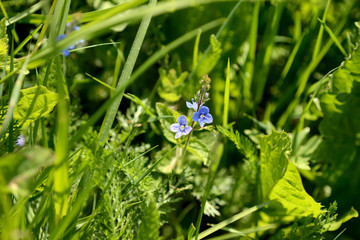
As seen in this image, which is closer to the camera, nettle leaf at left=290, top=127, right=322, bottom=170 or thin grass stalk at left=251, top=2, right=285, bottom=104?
nettle leaf at left=290, top=127, right=322, bottom=170

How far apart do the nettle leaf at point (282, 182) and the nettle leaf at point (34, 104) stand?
0.95 meters

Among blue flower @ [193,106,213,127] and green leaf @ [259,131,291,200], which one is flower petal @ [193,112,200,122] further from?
→ green leaf @ [259,131,291,200]

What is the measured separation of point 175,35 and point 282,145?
1.15 m

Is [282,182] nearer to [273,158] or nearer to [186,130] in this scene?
[273,158]

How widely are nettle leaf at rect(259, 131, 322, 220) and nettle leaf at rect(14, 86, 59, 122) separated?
95cm

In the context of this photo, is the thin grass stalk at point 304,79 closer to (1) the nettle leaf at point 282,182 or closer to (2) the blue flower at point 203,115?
(1) the nettle leaf at point 282,182

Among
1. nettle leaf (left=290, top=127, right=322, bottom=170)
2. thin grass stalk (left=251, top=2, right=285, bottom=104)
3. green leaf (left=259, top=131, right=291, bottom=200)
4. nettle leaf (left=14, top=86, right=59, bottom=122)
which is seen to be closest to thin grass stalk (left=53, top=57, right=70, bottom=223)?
nettle leaf (left=14, top=86, right=59, bottom=122)

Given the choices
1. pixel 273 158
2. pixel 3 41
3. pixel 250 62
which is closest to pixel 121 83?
pixel 3 41

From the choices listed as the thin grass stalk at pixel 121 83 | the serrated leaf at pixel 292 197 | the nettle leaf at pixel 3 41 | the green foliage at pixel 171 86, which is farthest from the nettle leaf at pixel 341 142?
the nettle leaf at pixel 3 41

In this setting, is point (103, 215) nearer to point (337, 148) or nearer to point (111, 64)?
point (111, 64)

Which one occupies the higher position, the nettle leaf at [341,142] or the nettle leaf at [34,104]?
the nettle leaf at [34,104]

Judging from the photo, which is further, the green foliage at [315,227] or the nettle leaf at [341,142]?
the nettle leaf at [341,142]

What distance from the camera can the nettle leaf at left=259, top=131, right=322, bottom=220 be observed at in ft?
5.24

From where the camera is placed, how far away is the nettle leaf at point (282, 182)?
1.60m
